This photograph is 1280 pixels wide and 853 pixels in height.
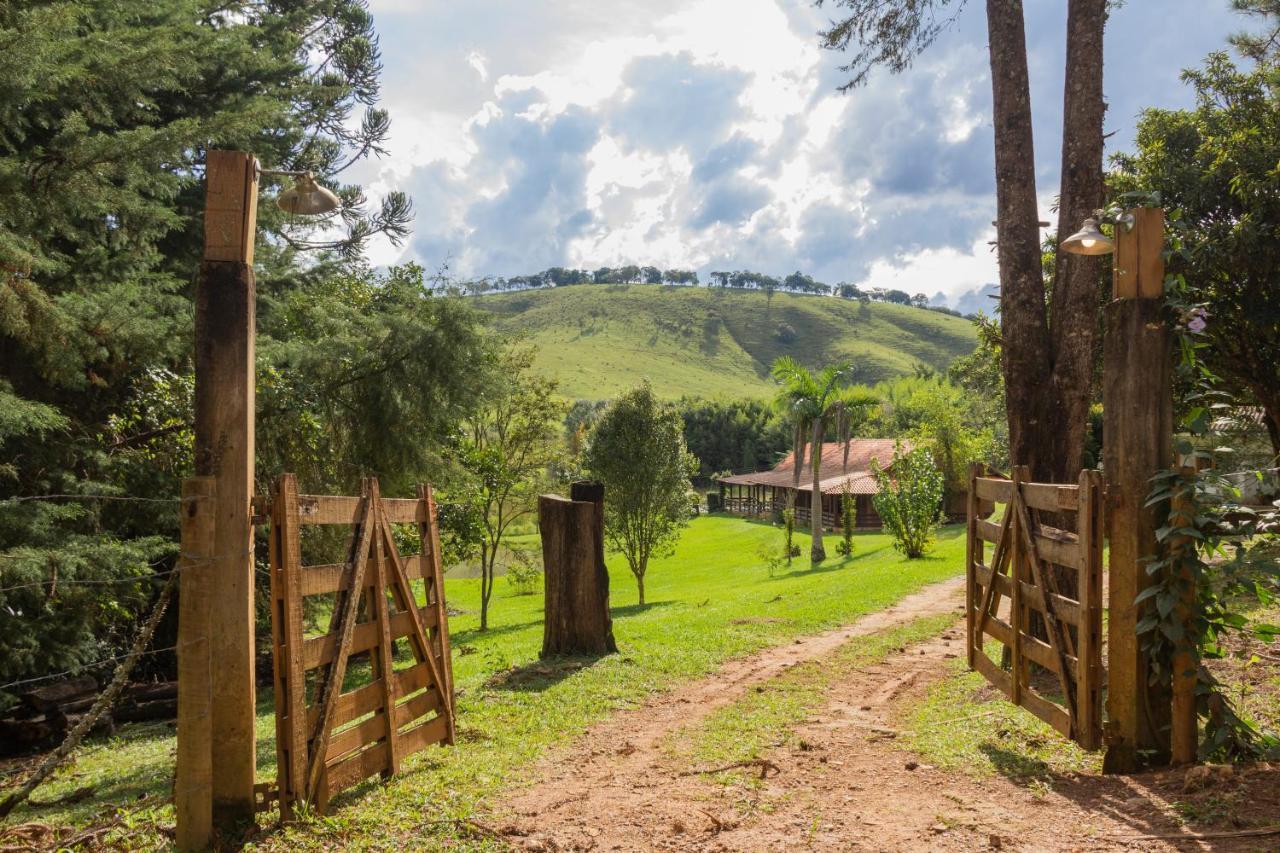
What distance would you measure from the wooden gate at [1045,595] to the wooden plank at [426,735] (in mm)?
4131

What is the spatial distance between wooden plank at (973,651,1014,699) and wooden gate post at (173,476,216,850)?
17.3ft

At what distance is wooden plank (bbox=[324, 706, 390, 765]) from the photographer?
5172 millimetres

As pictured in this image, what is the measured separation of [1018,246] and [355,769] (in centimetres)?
740

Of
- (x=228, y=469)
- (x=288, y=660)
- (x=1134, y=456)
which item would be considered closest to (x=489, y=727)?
(x=288, y=660)

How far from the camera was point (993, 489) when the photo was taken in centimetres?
733

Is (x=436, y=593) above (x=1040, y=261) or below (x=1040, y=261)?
below

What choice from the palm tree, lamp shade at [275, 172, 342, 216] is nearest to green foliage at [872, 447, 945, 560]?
the palm tree

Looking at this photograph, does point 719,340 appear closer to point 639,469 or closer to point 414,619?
point 639,469

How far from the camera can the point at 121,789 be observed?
6902 millimetres

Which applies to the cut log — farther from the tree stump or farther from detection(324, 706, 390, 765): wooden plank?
detection(324, 706, 390, 765): wooden plank

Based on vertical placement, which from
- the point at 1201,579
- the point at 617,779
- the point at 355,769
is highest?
the point at 1201,579

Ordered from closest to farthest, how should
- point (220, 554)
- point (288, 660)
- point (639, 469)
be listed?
point (220, 554) < point (288, 660) < point (639, 469)

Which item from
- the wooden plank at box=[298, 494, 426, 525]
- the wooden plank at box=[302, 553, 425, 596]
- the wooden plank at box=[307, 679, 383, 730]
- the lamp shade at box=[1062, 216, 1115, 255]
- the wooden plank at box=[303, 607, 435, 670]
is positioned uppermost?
the lamp shade at box=[1062, 216, 1115, 255]

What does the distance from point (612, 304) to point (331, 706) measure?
193575 millimetres
